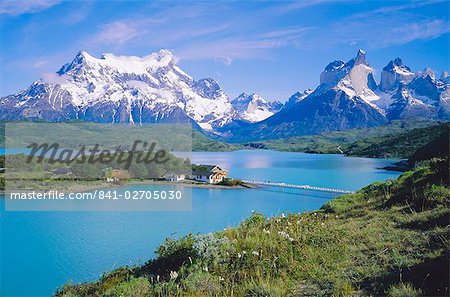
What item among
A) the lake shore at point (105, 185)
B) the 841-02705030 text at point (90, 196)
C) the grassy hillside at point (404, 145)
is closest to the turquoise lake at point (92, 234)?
the 841-02705030 text at point (90, 196)

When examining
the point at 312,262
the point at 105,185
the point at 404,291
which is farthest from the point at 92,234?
the point at 105,185

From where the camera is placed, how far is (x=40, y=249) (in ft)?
92.4

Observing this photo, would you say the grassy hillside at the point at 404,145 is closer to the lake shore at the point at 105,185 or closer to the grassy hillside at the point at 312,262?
the lake shore at the point at 105,185

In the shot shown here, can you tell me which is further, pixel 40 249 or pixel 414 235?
pixel 40 249

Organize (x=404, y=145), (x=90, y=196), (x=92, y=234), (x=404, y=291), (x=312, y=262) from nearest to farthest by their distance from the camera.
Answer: (x=404, y=291), (x=312, y=262), (x=92, y=234), (x=90, y=196), (x=404, y=145)

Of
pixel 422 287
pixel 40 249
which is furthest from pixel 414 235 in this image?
pixel 40 249

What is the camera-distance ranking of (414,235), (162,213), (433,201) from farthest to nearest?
(162,213) < (433,201) < (414,235)

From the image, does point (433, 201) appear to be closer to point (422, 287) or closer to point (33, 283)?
point (422, 287)

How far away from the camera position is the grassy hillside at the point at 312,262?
4156 millimetres

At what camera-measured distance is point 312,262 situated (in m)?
5.14

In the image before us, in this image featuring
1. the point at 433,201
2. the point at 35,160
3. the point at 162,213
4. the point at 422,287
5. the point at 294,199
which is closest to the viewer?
the point at 422,287

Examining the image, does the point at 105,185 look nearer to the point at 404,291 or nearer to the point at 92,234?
the point at 92,234

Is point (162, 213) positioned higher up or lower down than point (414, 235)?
lower down

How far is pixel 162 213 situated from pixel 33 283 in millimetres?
20872
